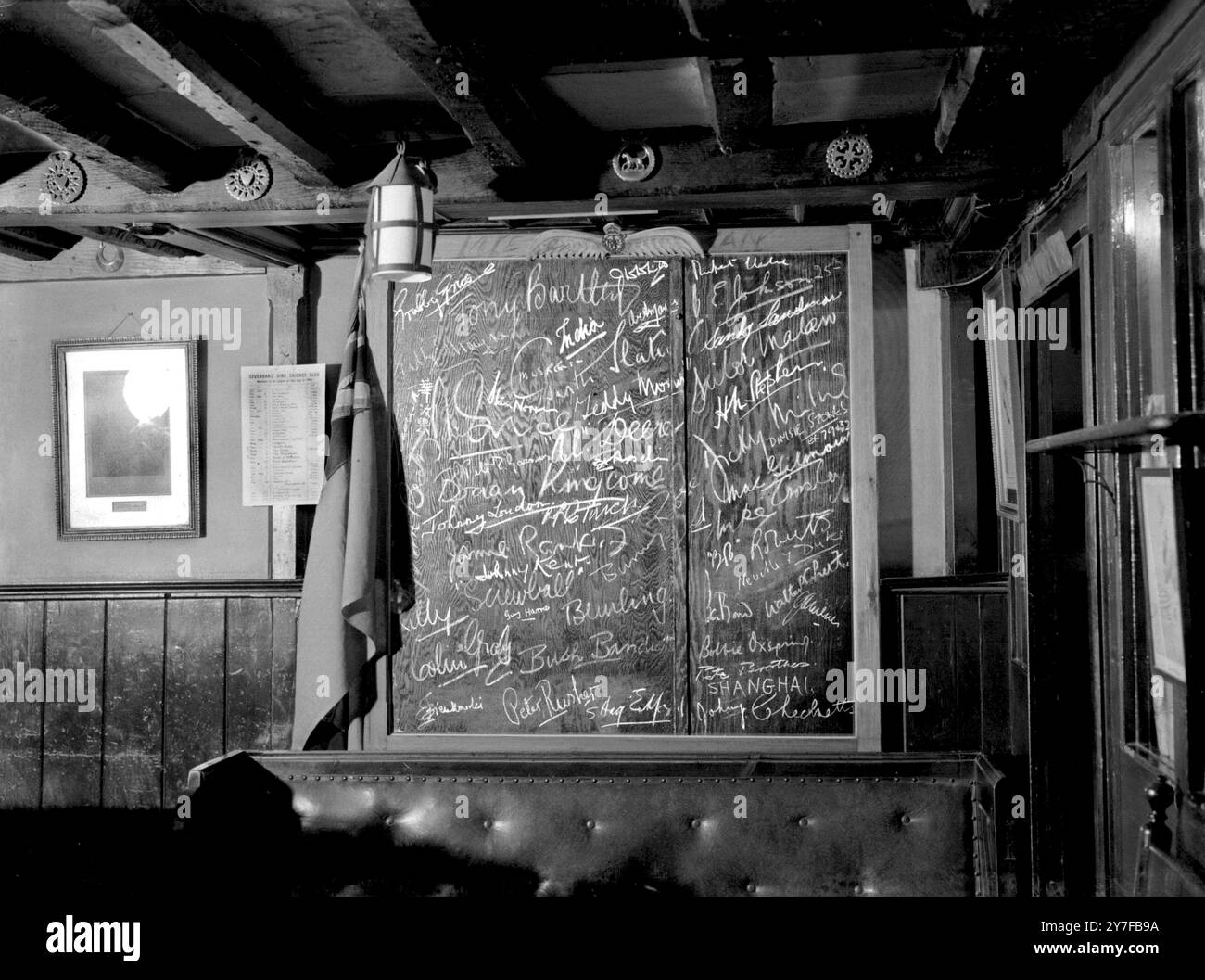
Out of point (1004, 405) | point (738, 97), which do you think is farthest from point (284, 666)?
point (1004, 405)

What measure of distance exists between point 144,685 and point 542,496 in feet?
7.22

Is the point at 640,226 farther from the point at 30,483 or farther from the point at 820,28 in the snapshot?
the point at 30,483

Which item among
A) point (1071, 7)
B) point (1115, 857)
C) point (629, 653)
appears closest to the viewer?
point (1071, 7)

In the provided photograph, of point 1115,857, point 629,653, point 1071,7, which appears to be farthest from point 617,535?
point 1071,7

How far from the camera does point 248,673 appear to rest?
4.42 m

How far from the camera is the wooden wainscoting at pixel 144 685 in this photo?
4406 mm

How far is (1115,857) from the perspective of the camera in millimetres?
2533

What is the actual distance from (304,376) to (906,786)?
3.33m

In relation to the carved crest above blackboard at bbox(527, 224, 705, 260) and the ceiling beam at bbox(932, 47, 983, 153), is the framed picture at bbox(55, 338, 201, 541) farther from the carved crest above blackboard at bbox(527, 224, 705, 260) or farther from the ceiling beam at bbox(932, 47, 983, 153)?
the ceiling beam at bbox(932, 47, 983, 153)

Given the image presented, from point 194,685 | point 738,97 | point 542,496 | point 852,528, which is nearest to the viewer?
point 738,97

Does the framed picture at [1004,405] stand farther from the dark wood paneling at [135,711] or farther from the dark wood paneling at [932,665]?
the dark wood paneling at [135,711]

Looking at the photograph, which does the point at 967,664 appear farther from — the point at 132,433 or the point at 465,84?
the point at 132,433

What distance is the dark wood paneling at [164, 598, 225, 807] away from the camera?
444cm
